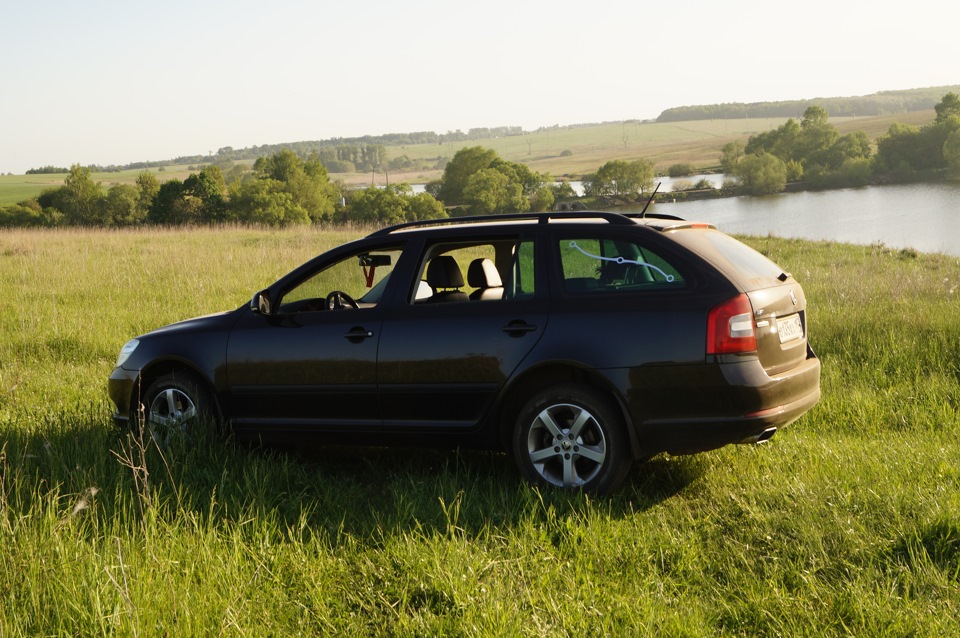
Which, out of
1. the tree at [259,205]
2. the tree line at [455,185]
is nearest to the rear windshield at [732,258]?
the tree line at [455,185]

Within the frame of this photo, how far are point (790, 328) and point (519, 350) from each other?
1.52 metres

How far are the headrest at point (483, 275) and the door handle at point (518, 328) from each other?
78 cm

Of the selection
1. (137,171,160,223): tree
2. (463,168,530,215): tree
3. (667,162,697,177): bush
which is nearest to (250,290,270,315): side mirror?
(137,171,160,223): tree

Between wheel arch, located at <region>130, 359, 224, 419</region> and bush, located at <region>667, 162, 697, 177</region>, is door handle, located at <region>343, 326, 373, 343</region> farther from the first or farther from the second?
bush, located at <region>667, 162, 697, 177</region>

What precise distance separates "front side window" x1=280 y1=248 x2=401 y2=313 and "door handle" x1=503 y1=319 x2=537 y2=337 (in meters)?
1.14

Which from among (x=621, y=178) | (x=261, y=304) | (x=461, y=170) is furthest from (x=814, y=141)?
(x=261, y=304)

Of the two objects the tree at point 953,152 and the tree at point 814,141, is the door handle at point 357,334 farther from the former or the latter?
the tree at point 814,141

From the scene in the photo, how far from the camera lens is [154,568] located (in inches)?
149

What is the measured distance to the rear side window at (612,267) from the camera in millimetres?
4836

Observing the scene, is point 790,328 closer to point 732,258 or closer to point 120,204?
point 732,258

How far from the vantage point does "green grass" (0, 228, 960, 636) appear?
11.4ft

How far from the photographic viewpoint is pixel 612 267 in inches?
197

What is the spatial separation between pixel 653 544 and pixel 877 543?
1.01 m

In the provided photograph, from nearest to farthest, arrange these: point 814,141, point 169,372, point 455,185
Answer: point 169,372 < point 455,185 < point 814,141
